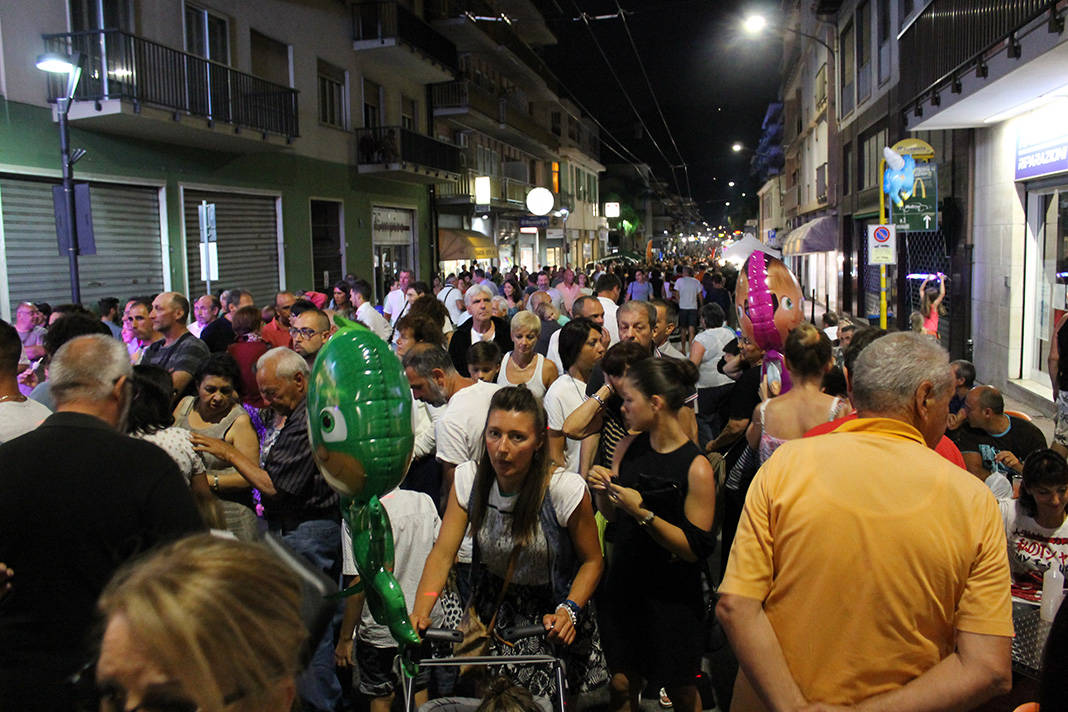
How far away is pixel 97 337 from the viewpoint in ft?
9.55

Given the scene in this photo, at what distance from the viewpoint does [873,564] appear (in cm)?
225

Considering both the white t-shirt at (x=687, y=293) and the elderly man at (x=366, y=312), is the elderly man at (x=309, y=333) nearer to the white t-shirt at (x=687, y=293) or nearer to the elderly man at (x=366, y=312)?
the elderly man at (x=366, y=312)

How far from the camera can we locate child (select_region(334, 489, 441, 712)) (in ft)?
12.5

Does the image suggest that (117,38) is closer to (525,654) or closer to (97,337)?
(97,337)

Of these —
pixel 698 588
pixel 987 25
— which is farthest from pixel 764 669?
pixel 987 25

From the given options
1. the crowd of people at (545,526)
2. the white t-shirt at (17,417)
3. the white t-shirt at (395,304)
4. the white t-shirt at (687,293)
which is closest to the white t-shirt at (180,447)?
the crowd of people at (545,526)

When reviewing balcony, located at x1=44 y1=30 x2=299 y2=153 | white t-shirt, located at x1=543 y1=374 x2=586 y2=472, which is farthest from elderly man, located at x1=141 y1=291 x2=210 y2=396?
balcony, located at x1=44 y1=30 x2=299 y2=153

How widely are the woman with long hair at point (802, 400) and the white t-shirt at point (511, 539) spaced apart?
1.42m

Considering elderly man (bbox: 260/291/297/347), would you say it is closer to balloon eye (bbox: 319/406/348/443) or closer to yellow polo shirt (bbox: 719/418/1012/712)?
balloon eye (bbox: 319/406/348/443)

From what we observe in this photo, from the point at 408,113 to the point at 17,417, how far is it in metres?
22.2

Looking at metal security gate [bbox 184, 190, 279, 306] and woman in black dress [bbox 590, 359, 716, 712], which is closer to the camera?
woman in black dress [bbox 590, 359, 716, 712]

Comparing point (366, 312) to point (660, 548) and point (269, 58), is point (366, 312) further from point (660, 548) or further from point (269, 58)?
point (269, 58)

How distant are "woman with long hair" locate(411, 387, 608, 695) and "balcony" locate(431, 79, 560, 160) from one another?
24.5 m

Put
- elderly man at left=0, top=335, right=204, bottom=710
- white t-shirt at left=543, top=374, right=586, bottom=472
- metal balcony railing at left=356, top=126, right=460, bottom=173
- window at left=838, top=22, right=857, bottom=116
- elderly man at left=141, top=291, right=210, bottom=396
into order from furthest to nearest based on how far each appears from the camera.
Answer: window at left=838, top=22, right=857, bottom=116, metal balcony railing at left=356, top=126, right=460, bottom=173, elderly man at left=141, top=291, right=210, bottom=396, white t-shirt at left=543, top=374, right=586, bottom=472, elderly man at left=0, top=335, right=204, bottom=710
